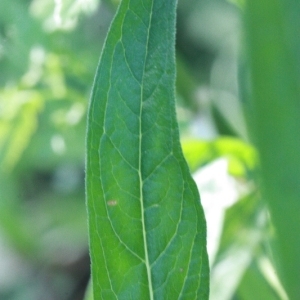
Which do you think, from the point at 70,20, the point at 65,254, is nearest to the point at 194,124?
the point at 70,20

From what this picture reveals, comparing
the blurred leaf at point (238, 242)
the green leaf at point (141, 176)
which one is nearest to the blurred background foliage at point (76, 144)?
the blurred leaf at point (238, 242)

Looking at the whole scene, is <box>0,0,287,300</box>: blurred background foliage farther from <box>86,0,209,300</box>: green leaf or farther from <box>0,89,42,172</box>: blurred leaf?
<box>86,0,209,300</box>: green leaf

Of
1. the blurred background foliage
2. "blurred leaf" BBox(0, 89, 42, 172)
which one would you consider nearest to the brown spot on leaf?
the blurred background foliage

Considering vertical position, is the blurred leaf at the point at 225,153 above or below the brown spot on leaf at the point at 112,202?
above

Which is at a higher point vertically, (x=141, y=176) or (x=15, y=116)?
(x=15, y=116)

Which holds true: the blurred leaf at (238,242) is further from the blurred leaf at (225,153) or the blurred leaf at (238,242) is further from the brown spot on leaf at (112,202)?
the brown spot on leaf at (112,202)

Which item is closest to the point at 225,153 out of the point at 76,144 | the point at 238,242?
the point at 238,242

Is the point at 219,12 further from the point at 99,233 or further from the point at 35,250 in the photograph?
the point at 99,233

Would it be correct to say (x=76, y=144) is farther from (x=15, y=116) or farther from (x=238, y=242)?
(x=238, y=242)
